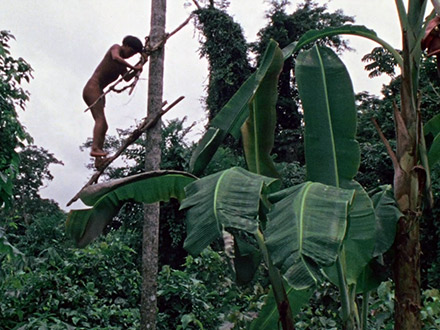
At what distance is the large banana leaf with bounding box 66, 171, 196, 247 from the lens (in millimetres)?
2338

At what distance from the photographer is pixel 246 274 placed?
7.75 ft

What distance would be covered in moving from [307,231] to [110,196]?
111 centimetres

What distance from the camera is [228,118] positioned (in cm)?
257

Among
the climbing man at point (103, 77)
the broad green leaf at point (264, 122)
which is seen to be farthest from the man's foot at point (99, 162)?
the broad green leaf at point (264, 122)

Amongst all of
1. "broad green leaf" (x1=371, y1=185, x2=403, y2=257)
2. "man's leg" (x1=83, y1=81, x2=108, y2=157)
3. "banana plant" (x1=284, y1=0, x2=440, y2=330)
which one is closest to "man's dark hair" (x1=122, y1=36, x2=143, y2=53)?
"man's leg" (x1=83, y1=81, x2=108, y2=157)

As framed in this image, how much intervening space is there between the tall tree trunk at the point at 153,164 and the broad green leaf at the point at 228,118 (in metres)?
0.54

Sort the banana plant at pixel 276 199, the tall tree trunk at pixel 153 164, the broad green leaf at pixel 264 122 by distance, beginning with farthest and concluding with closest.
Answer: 1. the tall tree trunk at pixel 153 164
2. the broad green leaf at pixel 264 122
3. the banana plant at pixel 276 199

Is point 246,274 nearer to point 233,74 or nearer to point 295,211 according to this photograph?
point 295,211

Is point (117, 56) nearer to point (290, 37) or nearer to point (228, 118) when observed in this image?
point (228, 118)

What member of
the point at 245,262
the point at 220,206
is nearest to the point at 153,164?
the point at 245,262

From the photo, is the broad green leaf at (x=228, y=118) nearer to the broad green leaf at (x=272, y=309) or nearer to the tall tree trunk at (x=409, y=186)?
the tall tree trunk at (x=409, y=186)

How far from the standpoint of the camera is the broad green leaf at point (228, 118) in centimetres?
240

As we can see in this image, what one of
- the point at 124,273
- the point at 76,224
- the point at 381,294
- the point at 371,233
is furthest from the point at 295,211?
the point at 124,273

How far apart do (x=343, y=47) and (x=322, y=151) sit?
13.9 meters
